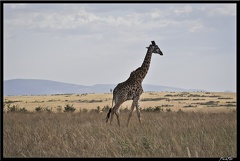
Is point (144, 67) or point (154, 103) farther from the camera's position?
point (154, 103)

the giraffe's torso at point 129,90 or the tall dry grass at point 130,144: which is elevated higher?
the giraffe's torso at point 129,90

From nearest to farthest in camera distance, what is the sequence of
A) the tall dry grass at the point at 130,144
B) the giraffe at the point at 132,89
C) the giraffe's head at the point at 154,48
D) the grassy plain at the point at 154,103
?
the tall dry grass at the point at 130,144 < the giraffe at the point at 132,89 < the giraffe's head at the point at 154,48 < the grassy plain at the point at 154,103

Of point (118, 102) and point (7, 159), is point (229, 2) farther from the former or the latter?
point (118, 102)

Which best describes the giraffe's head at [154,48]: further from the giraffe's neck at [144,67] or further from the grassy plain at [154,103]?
the grassy plain at [154,103]

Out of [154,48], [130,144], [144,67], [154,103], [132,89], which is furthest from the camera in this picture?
[154,103]

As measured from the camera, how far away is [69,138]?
884 cm

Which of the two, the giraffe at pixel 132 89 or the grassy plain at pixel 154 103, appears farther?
the grassy plain at pixel 154 103

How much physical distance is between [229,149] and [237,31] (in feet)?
6.86

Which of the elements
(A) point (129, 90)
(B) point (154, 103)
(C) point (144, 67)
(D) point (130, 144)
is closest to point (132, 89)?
(A) point (129, 90)

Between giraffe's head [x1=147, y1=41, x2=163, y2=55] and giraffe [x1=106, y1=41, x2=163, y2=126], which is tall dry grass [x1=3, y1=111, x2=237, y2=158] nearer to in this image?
giraffe [x1=106, y1=41, x2=163, y2=126]

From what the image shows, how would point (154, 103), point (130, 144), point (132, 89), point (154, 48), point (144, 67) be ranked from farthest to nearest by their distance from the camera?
point (154, 103), point (144, 67), point (154, 48), point (132, 89), point (130, 144)

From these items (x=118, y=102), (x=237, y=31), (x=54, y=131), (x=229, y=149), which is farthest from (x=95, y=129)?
(x=237, y=31)

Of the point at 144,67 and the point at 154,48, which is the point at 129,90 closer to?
the point at 144,67

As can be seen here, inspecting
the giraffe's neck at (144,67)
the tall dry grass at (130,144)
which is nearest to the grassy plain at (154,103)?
the giraffe's neck at (144,67)
